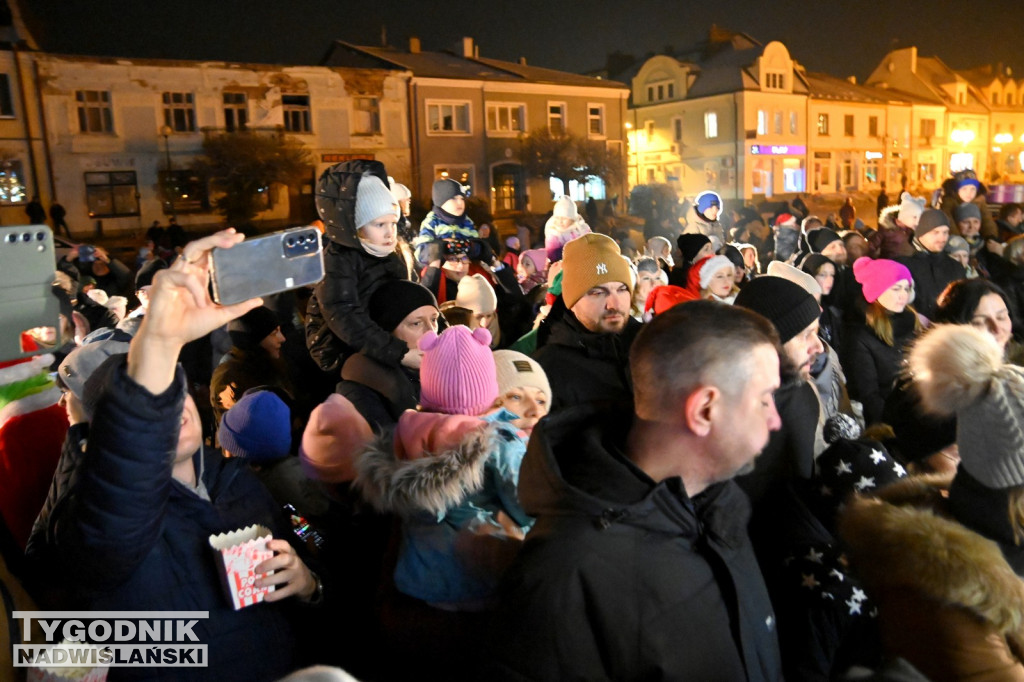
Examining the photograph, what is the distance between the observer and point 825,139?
1898 inches

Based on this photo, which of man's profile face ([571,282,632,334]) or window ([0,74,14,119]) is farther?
window ([0,74,14,119])

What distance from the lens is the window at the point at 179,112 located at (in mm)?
28750

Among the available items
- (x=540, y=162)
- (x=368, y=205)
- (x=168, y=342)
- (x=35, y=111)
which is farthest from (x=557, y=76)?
(x=168, y=342)

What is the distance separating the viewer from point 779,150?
150 ft

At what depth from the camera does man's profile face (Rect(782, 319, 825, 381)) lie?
10.4ft

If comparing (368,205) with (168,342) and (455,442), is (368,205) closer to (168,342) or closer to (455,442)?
(455,442)

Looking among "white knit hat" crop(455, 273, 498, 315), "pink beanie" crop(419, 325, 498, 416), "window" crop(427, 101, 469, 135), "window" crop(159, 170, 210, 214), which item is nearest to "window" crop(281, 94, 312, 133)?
"window" crop(159, 170, 210, 214)

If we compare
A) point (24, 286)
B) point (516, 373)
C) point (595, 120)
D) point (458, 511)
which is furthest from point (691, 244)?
point (595, 120)

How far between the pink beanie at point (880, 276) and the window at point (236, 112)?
29.2 meters

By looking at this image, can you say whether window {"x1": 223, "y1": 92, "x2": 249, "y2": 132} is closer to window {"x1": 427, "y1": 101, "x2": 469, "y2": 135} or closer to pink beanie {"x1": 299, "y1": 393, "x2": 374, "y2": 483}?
window {"x1": 427, "y1": 101, "x2": 469, "y2": 135}

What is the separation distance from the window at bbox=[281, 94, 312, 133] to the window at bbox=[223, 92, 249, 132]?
5.03ft

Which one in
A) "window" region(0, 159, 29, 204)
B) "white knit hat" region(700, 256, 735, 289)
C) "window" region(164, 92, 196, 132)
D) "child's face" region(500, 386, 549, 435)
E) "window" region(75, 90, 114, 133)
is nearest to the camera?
"child's face" region(500, 386, 549, 435)

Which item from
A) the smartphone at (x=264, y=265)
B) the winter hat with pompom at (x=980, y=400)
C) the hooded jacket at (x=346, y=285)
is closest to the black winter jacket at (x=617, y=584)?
the smartphone at (x=264, y=265)

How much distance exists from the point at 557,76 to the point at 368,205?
119 ft
